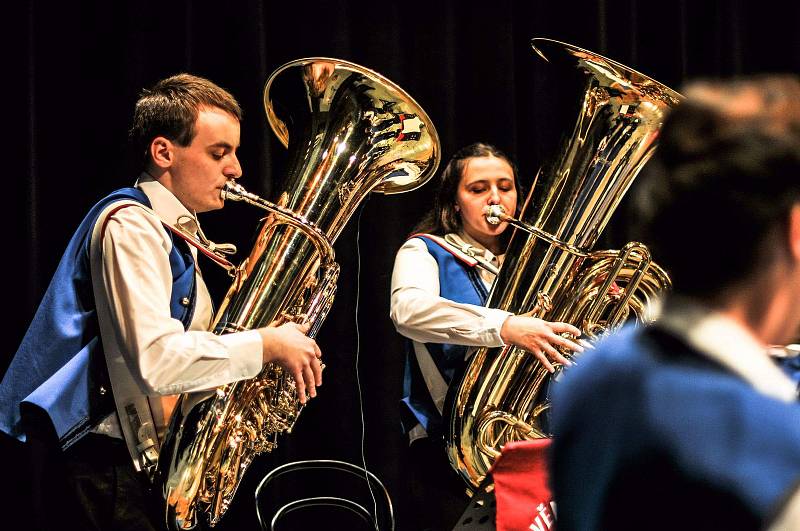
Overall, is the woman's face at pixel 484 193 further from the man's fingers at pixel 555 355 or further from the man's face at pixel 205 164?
the man's face at pixel 205 164

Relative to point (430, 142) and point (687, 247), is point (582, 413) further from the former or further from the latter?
point (430, 142)

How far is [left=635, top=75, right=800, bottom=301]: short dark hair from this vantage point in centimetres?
70

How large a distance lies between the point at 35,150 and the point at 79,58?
291mm

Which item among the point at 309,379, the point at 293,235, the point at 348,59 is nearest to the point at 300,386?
the point at 309,379

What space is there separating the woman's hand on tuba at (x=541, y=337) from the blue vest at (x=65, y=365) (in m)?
0.76

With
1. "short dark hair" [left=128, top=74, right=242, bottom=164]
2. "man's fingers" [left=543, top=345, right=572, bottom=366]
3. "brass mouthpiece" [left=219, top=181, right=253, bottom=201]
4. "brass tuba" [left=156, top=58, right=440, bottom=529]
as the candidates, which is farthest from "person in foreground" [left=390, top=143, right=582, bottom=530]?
"short dark hair" [left=128, top=74, right=242, bottom=164]

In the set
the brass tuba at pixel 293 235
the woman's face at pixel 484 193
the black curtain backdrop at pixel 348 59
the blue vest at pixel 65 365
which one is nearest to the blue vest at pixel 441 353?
the woman's face at pixel 484 193

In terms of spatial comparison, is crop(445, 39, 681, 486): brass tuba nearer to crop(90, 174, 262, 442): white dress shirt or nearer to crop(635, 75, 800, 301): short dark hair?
crop(90, 174, 262, 442): white dress shirt

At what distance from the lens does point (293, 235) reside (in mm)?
1985

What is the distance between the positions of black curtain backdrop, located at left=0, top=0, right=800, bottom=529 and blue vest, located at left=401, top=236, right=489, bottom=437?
368 mm

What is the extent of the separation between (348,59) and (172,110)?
2.87 ft

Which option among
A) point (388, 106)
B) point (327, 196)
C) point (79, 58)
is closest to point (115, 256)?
point (327, 196)

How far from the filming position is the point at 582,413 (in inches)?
29.9

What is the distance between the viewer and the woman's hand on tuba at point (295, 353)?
1.81 meters
